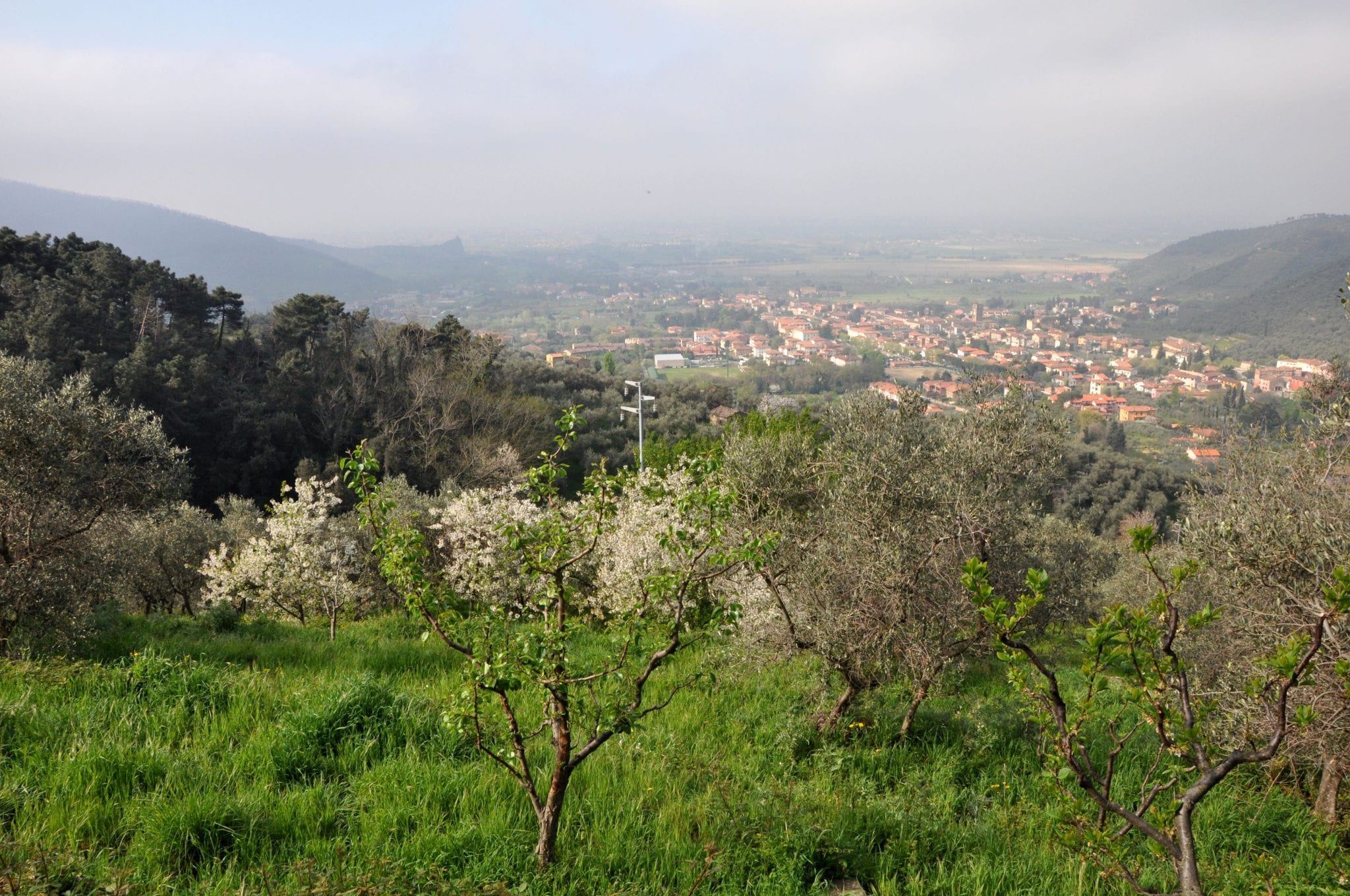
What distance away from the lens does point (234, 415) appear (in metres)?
31.3

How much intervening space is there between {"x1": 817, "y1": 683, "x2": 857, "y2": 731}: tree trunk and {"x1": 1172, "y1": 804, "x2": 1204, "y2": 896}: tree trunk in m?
5.04

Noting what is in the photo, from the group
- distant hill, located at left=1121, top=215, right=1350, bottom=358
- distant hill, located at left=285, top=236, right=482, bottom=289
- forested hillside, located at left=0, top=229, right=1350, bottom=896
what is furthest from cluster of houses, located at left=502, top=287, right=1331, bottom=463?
distant hill, located at left=285, top=236, right=482, bottom=289

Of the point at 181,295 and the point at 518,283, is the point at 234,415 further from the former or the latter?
the point at 518,283

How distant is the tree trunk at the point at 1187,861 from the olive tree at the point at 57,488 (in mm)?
9926

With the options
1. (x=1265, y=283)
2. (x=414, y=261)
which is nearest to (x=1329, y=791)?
(x=1265, y=283)

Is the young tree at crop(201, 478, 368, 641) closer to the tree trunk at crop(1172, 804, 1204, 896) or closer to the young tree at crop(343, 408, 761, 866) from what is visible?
A: the young tree at crop(343, 408, 761, 866)

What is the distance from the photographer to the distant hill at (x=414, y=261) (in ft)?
342

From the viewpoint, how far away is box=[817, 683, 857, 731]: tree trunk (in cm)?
775

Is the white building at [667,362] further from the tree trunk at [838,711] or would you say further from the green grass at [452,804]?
the green grass at [452,804]

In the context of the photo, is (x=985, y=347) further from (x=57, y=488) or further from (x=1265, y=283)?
(x=57, y=488)

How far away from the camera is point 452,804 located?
503 centimetres

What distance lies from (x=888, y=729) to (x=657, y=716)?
8.48 feet

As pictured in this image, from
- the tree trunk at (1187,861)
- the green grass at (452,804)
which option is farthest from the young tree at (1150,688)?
the green grass at (452,804)

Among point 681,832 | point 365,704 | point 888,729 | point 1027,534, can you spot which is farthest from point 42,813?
point 1027,534
